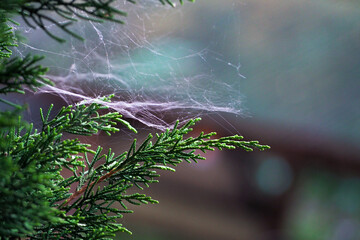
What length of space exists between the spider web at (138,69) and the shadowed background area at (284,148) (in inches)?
28.2

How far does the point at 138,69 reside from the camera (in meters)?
2.23

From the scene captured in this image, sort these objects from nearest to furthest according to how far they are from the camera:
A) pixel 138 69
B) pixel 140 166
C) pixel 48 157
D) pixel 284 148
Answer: pixel 48 157 → pixel 140 166 → pixel 138 69 → pixel 284 148

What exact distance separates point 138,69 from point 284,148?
1798 millimetres

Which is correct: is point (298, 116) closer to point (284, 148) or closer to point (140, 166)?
point (284, 148)

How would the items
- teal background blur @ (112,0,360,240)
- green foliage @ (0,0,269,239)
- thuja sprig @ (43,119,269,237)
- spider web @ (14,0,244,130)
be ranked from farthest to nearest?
1. teal background blur @ (112,0,360,240)
2. spider web @ (14,0,244,130)
3. thuja sprig @ (43,119,269,237)
4. green foliage @ (0,0,269,239)

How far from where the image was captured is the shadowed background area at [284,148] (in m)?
3.27

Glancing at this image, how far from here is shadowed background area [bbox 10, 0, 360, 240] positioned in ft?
10.7

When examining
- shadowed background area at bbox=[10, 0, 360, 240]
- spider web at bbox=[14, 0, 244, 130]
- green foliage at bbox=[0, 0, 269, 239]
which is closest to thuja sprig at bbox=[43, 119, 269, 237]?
green foliage at bbox=[0, 0, 269, 239]

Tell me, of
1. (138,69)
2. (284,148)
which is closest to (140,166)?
(138,69)

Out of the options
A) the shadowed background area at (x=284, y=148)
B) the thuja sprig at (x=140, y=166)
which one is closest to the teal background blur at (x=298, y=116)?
the shadowed background area at (x=284, y=148)

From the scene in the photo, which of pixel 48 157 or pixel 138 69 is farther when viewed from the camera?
pixel 138 69

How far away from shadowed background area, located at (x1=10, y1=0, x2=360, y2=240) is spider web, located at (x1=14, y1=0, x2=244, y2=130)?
716 mm

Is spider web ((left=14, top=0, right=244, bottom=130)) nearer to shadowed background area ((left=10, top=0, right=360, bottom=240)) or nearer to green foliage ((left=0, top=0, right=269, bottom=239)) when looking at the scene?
green foliage ((left=0, top=0, right=269, bottom=239))

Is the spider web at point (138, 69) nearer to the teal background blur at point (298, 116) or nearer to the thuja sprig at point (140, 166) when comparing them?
the thuja sprig at point (140, 166)
